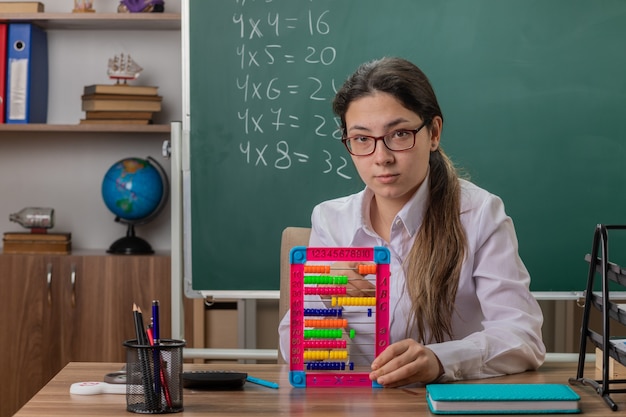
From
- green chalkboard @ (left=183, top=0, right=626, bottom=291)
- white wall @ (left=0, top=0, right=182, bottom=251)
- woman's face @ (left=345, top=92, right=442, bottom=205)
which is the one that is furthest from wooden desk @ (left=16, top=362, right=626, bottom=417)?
white wall @ (left=0, top=0, right=182, bottom=251)

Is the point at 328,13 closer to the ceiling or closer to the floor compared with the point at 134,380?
closer to the ceiling

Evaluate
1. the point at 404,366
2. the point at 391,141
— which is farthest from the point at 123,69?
the point at 404,366

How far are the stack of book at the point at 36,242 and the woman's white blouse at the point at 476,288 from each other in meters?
1.60

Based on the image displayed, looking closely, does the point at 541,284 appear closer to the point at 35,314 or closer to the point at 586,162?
the point at 586,162

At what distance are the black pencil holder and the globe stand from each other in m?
2.03

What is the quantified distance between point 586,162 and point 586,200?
115 millimetres

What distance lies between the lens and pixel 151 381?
1262 mm

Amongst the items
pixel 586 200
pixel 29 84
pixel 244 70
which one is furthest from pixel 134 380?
pixel 29 84

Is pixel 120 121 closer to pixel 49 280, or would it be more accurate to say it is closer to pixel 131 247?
pixel 131 247

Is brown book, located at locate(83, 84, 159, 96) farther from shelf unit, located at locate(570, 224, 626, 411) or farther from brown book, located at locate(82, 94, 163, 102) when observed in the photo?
shelf unit, located at locate(570, 224, 626, 411)

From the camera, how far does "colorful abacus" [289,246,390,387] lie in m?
1.44

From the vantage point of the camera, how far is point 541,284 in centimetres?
264

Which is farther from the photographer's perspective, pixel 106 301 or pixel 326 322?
pixel 106 301

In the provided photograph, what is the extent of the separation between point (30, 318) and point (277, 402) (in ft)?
6.87
